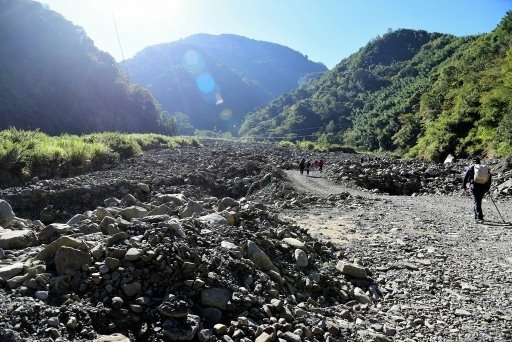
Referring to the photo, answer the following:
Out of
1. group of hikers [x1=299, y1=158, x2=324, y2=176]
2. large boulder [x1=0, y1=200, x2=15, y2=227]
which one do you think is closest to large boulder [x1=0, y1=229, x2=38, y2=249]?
large boulder [x1=0, y1=200, x2=15, y2=227]

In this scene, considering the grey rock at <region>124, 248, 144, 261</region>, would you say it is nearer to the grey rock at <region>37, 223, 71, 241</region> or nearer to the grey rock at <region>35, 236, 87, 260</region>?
the grey rock at <region>35, 236, 87, 260</region>

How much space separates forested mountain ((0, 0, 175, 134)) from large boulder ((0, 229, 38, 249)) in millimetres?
58327

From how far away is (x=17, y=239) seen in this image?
15.1ft

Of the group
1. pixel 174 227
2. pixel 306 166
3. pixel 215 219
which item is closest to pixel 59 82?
pixel 306 166

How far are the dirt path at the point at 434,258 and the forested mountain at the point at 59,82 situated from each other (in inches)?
2274

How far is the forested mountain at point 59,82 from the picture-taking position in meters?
60.7

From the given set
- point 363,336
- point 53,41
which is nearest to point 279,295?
point 363,336

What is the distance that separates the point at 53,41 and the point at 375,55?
119m

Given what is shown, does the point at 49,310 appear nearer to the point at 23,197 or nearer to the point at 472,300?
the point at 472,300

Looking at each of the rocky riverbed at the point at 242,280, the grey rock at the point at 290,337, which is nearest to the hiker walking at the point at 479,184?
the rocky riverbed at the point at 242,280

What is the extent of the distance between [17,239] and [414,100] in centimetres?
7967

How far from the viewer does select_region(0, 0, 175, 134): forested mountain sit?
60.7 meters

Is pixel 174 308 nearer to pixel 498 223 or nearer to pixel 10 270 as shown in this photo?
pixel 10 270

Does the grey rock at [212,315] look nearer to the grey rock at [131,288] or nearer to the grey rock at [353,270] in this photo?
the grey rock at [131,288]
